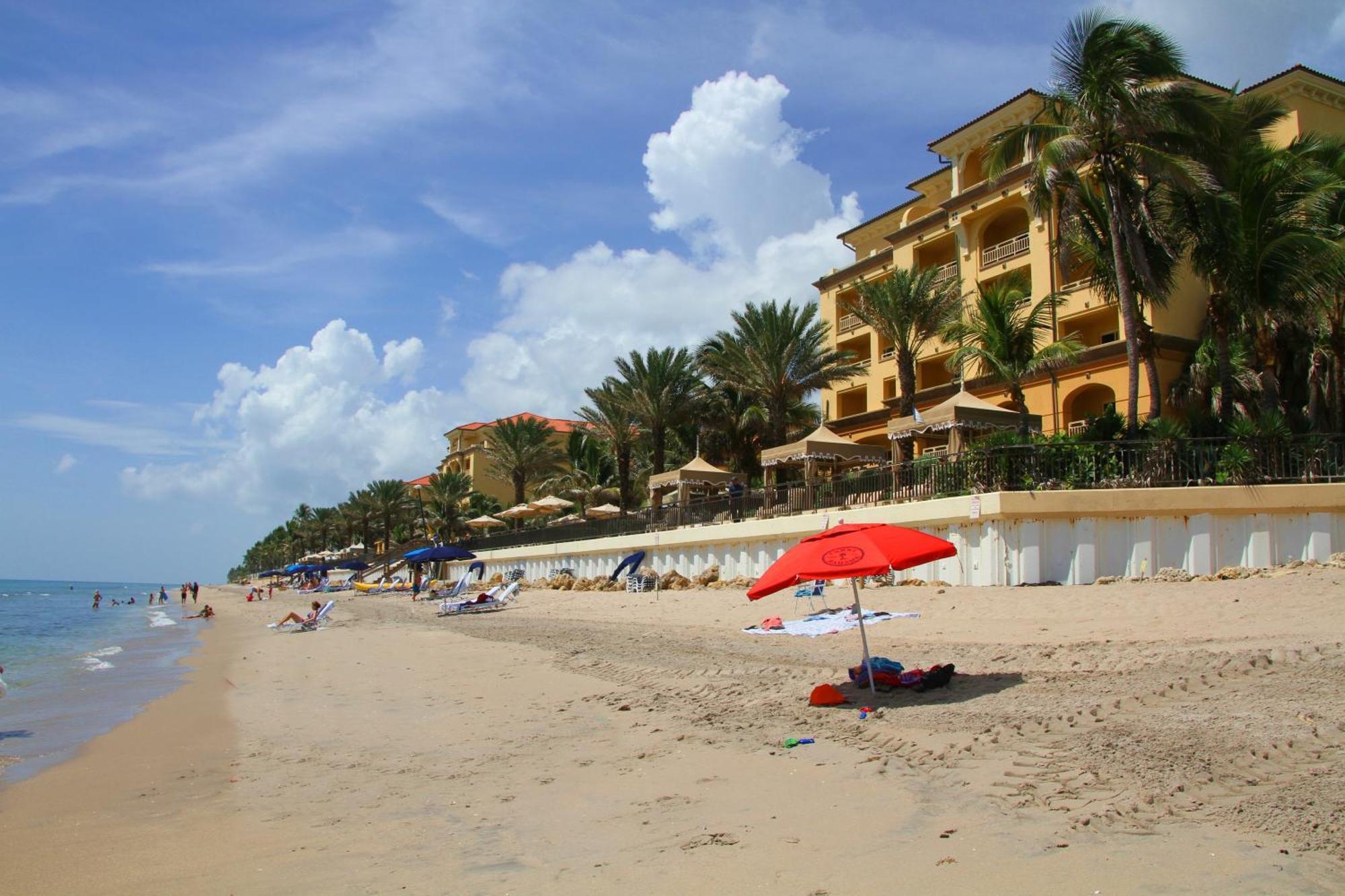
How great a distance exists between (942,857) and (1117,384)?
84.6 ft

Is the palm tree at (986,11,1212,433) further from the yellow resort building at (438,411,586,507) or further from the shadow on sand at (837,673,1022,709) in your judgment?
the yellow resort building at (438,411,586,507)

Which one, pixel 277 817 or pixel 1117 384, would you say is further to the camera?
pixel 1117 384

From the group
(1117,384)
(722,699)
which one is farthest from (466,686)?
(1117,384)

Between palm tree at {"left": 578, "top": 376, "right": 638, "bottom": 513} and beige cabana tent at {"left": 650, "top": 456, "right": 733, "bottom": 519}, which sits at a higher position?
palm tree at {"left": 578, "top": 376, "right": 638, "bottom": 513}

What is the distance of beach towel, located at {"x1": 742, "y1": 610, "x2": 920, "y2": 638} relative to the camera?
488 inches

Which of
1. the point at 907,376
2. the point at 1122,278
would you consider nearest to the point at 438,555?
the point at 907,376

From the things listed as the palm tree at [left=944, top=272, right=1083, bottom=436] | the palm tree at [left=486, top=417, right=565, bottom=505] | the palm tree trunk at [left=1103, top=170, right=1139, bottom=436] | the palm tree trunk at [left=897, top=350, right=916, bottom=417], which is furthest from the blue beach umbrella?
the palm tree trunk at [left=1103, top=170, right=1139, bottom=436]

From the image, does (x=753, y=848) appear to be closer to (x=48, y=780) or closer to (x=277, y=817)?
(x=277, y=817)

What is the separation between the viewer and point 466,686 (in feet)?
37.8

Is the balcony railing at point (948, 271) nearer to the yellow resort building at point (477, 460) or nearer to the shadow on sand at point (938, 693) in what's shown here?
the shadow on sand at point (938, 693)

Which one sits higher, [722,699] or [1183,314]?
[1183,314]

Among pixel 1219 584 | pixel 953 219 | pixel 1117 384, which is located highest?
pixel 953 219

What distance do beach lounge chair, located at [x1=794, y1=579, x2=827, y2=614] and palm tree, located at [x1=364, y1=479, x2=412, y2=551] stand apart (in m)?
63.4

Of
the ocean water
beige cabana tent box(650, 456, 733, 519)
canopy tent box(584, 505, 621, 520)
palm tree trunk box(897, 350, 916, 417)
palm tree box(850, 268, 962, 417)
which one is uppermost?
palm tree box(850, 268, 962, 417)
